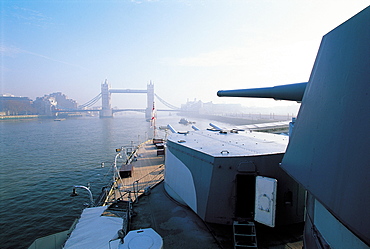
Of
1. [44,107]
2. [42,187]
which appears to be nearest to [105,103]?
[44,107]

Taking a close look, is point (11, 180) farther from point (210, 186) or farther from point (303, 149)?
point (303, 149)

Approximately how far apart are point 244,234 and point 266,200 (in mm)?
1115

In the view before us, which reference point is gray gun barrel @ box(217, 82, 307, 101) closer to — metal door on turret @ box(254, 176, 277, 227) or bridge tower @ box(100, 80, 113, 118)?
metal door on turret @ box(254, 176, 277, 227)

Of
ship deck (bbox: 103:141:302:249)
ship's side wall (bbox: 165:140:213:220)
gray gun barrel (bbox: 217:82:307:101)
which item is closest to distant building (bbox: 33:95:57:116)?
ship deck (bbox: 103:141:302:249)

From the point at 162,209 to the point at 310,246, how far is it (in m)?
5.08

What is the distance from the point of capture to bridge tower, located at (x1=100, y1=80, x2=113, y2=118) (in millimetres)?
130625

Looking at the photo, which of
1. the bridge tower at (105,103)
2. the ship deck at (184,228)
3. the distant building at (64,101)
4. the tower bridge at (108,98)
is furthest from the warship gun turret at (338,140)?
the distant building at (64,101)

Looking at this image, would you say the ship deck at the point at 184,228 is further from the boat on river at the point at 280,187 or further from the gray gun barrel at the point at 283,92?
the gray gun barrel at the point at 283,92

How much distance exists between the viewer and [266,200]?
4.75m

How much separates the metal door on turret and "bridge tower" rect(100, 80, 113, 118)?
13506cm

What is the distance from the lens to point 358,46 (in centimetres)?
202

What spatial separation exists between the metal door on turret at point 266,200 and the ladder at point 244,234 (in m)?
0.49

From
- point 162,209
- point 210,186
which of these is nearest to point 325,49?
point 210,186

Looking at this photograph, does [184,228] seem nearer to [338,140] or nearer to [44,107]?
[338,140]
